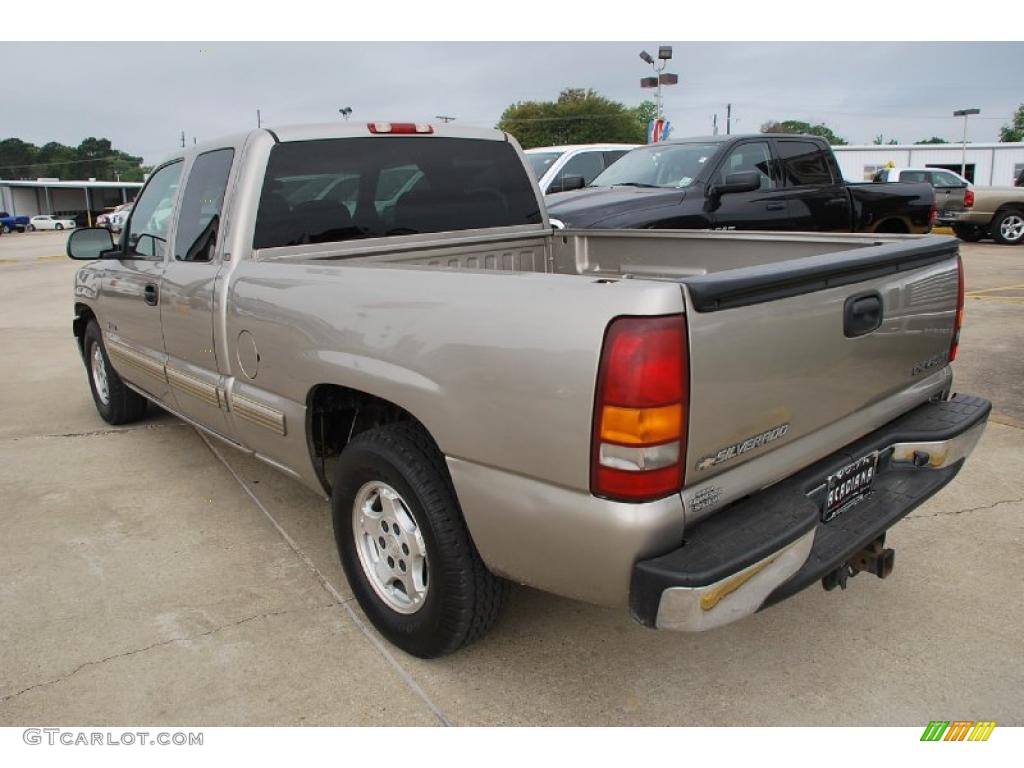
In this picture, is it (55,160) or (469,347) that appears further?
(55,160)

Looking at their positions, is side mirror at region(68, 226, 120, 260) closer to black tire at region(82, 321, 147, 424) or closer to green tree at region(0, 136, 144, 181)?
black tire at region(82, 321, 147, 424)

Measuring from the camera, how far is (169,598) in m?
3.19

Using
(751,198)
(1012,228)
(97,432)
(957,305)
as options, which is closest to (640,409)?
(957,305)

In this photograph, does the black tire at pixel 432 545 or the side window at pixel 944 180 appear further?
the side window at pixel 944 180

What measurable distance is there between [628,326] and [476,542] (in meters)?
0.83

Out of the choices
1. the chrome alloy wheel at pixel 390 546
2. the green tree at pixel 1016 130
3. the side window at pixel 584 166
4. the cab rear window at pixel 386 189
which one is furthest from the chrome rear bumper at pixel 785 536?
the green tree at pixel 1016 130

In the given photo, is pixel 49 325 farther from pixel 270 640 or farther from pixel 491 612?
pixel 491 612

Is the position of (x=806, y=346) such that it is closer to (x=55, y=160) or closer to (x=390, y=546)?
(x=390, y=546)

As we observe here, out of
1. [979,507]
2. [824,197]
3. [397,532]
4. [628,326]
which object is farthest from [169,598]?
[824,197]

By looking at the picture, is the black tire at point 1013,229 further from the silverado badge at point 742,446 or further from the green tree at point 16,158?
the green tree at point 16,158

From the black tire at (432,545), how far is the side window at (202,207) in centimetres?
147

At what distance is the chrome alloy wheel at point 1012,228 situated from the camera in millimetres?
16859

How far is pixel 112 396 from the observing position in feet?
17.6

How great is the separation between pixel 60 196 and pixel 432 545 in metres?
87.6
